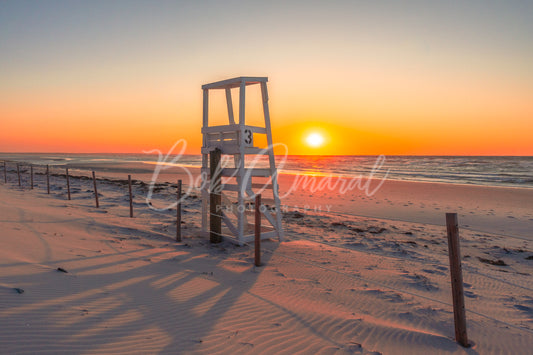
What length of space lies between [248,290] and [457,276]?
3537mm

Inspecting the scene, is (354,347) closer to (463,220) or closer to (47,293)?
(47,293)

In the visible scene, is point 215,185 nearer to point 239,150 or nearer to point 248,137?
point 239,150

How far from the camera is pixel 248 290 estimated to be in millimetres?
6250

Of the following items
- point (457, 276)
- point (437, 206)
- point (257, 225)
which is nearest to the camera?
point (457, 276)

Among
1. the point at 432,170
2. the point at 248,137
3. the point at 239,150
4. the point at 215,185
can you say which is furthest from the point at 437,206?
the point at 432,170

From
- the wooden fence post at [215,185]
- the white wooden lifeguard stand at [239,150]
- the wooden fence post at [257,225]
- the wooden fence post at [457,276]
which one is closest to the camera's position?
the wooden fence post at [457,276]

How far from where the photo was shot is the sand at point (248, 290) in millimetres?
4297

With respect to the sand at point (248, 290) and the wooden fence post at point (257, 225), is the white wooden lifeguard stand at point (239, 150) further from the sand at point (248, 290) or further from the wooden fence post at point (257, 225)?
the wooden fence post at point (257, 225)

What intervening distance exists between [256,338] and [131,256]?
4.55 m

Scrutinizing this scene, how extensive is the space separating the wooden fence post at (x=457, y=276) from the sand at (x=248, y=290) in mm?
221

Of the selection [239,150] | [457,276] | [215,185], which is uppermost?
[239,150]

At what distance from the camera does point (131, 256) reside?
7.83 m

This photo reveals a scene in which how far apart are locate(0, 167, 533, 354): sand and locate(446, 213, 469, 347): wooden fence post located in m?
0.22

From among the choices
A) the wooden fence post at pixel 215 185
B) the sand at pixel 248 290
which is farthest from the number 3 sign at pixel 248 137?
the sand at pixel 248 290
